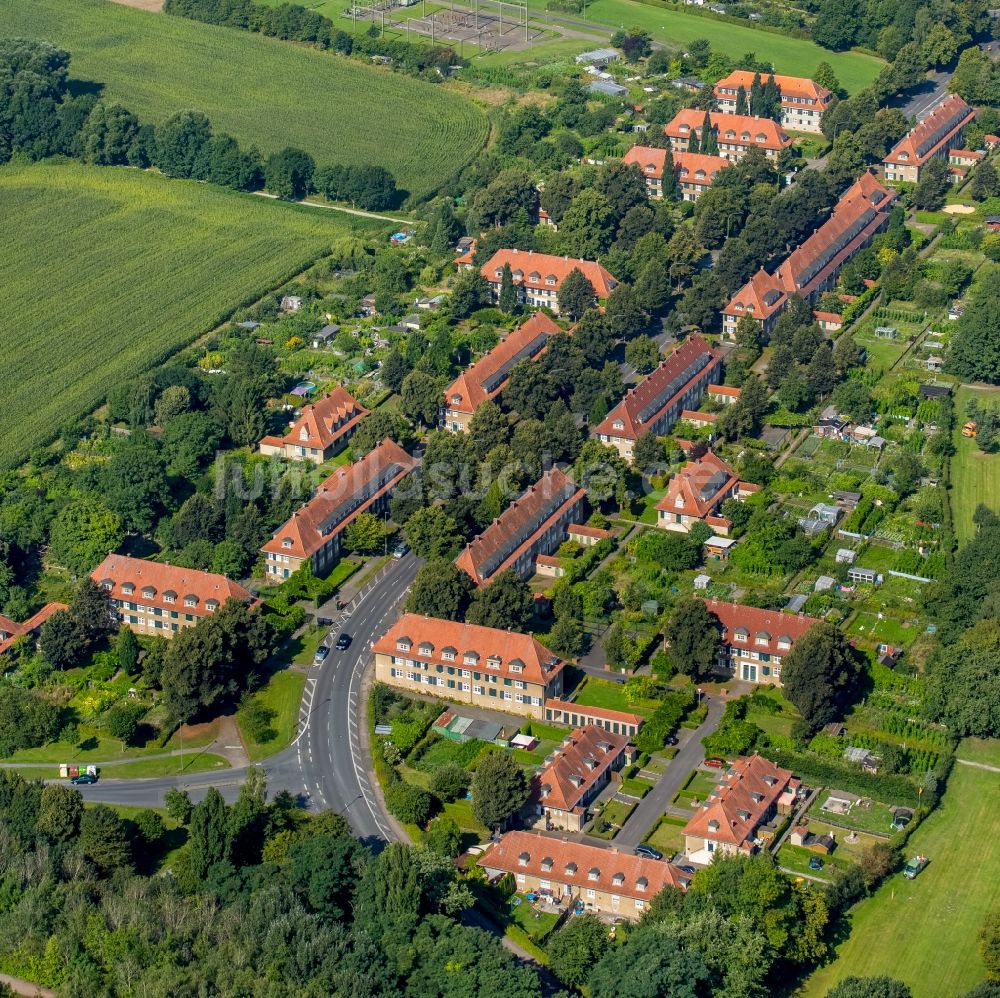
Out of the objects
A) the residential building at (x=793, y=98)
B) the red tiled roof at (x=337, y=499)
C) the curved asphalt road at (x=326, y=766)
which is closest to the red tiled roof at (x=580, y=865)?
the curved asphalt road at (x=326, y=766)

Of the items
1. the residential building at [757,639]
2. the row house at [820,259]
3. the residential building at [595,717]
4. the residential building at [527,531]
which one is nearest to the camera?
the residential building at [595,717]

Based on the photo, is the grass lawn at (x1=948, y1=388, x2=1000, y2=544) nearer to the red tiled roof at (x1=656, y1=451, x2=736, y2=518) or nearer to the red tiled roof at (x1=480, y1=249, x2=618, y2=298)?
the red tiled roof at (x1=656, y1=451, x2=736, y2=518)

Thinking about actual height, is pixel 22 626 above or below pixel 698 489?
below

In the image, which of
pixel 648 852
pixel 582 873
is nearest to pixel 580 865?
pixel 582 873

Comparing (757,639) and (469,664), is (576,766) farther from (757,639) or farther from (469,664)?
(757,639)

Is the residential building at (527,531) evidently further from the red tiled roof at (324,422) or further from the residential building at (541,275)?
the residential building at (541,275)
